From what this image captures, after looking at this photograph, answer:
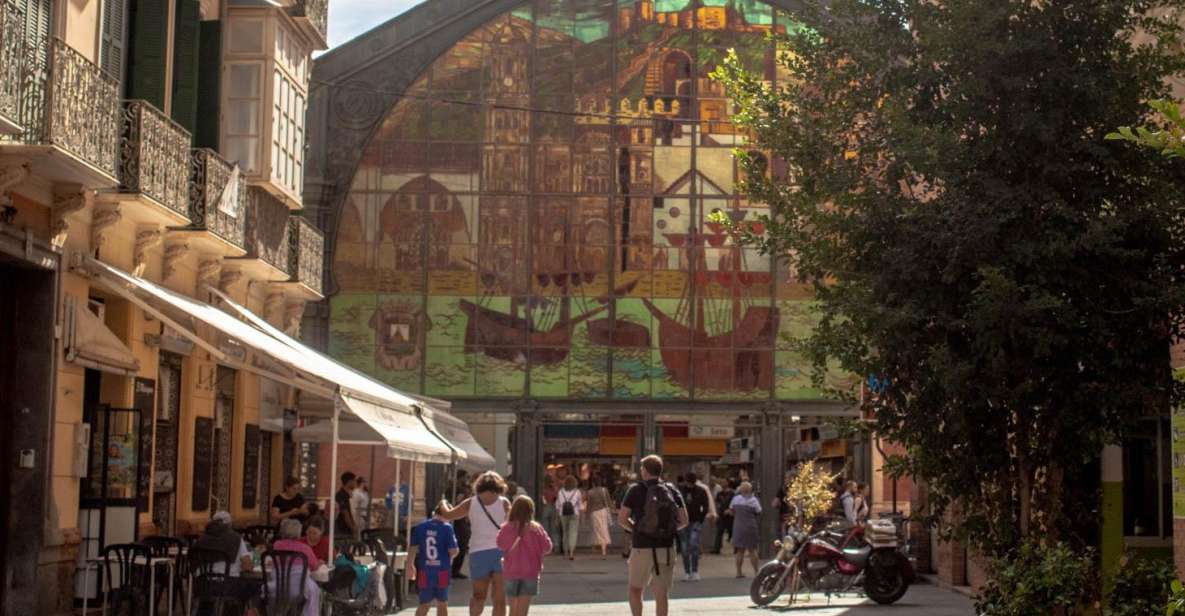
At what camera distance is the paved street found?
2178 centimetres

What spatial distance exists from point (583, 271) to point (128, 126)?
24.0m

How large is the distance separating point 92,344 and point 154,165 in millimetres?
1884

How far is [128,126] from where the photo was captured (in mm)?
17672

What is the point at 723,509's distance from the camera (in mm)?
39219

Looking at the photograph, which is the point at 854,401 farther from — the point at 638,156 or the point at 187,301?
the point at 638,156

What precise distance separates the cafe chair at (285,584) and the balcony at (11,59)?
4277 millimetres

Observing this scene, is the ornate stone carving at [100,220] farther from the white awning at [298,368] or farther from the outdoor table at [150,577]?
the outdoor table at [150,577]

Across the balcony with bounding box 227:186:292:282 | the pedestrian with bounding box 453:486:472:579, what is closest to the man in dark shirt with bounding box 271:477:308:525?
the pedestrian with bounding box 453:486:472:579

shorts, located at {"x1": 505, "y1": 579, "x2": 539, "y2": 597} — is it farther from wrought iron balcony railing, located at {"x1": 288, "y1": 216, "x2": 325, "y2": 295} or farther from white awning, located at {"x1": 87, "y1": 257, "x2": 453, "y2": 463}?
wrought iron balcony railing, located at {"x1": 288, "y1": 216, "x2": 325, "y2": 295}

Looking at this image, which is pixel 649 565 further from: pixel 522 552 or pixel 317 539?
pixel 317 539

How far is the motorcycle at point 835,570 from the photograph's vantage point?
22.6 m

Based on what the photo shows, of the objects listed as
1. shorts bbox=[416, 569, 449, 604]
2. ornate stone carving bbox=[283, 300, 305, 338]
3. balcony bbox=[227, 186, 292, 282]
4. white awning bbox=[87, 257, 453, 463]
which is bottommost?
shorts bbox=[416, 569, 449, 604]

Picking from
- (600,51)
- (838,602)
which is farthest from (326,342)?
(838,602)

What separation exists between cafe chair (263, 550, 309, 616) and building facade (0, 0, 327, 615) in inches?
76.1
